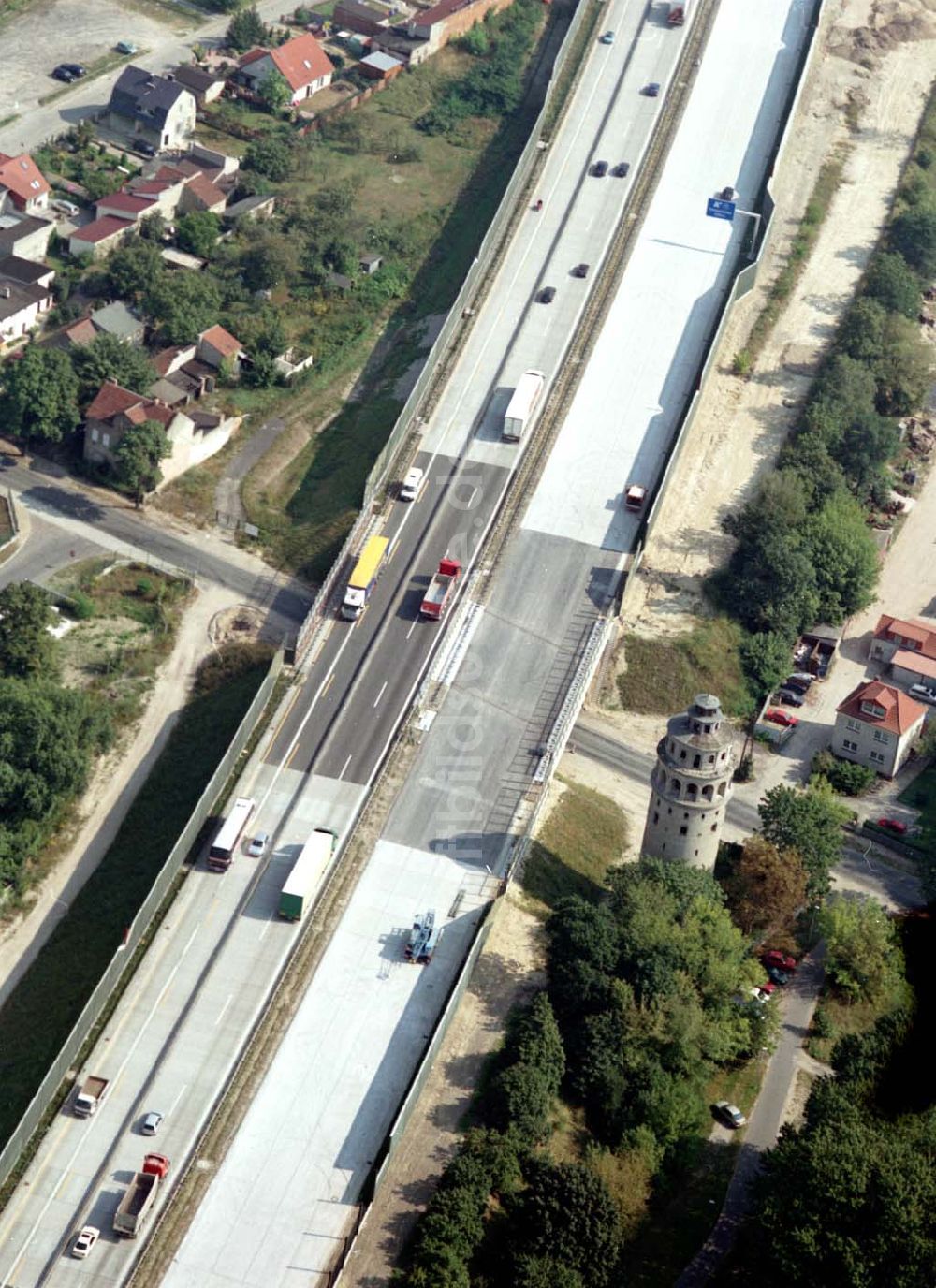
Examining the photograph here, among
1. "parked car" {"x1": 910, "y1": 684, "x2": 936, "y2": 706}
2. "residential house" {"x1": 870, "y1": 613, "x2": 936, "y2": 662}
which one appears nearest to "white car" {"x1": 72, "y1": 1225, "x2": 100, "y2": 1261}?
"parked car" {"x1": 910, "y1": 684, "x2": 936, "y2": 706}

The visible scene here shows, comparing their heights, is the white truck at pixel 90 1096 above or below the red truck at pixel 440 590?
below

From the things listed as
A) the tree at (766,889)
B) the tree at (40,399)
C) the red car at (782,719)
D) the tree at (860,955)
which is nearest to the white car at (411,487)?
the tree at (40,399)

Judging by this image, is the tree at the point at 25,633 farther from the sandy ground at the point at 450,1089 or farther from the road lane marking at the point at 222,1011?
the sandy ground at the point at 450,1089

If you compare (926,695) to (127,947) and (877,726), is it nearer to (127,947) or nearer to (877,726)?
(877,726)

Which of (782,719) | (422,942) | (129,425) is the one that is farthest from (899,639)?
(129,425)

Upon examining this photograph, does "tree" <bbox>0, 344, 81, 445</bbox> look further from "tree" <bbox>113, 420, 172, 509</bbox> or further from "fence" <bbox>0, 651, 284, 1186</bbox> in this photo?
"fence" <bbox>0, 651, 284, 1186</bbox>

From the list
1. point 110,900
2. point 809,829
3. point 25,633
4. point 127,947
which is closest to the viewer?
point 127,947
